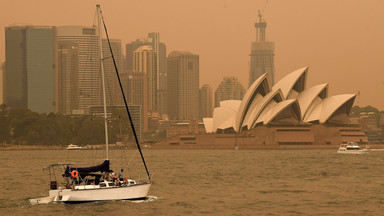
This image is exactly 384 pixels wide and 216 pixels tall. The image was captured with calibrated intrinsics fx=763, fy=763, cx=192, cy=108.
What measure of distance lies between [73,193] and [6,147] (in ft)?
506

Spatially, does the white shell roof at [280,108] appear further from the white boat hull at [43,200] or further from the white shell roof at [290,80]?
the white boat hull at [43,200]

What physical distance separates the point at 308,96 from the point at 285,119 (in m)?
8.73

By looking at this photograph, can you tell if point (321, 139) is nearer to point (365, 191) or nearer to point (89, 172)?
point (365, 191)

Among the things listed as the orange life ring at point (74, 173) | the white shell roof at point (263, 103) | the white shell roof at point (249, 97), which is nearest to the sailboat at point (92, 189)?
the orange life ring at point (74, 173)

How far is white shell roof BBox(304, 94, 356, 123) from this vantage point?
457 ft

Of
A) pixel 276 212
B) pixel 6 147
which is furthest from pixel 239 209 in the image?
pixel 6 147

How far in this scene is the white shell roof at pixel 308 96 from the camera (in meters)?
135

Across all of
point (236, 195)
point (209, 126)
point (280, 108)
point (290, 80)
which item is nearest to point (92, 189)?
point (236, 195)

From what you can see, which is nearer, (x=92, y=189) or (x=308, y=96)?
(x=92, y=189)

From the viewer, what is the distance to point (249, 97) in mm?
138250

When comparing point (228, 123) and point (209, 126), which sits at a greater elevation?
point (228, 123)

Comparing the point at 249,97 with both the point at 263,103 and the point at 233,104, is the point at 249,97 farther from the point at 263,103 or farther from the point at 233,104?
the point at 233,104

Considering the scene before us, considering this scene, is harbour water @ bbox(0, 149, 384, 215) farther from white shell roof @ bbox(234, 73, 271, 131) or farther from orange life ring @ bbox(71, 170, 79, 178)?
white shell roof @ bbox(234, 73, 271, 131)

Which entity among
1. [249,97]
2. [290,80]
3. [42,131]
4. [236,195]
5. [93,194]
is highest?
[290,80]
